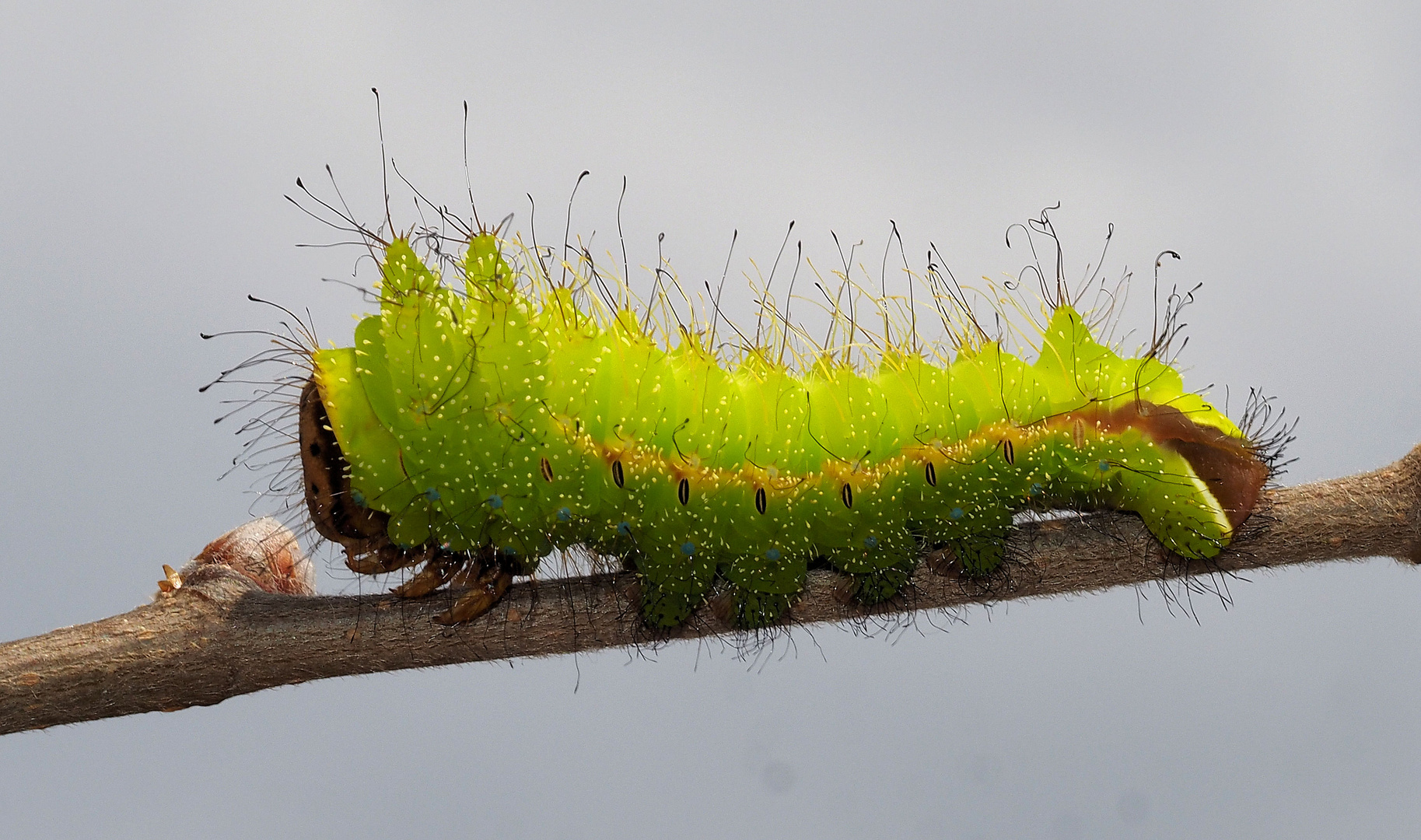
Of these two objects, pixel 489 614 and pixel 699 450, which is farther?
pixel 489 614

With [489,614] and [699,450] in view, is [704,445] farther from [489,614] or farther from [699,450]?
[489,614]

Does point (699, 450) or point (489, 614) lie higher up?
point (699, 450)

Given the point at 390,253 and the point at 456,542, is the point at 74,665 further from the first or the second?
the point at 390,253

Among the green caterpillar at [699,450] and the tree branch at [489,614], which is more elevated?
the green caterpillar at [699,450]

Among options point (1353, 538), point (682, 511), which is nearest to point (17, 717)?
point (682, 511)

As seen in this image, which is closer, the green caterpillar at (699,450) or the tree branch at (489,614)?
the green caterpillar at (699,450)

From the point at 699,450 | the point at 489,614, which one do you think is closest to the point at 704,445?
the point at 699,450
